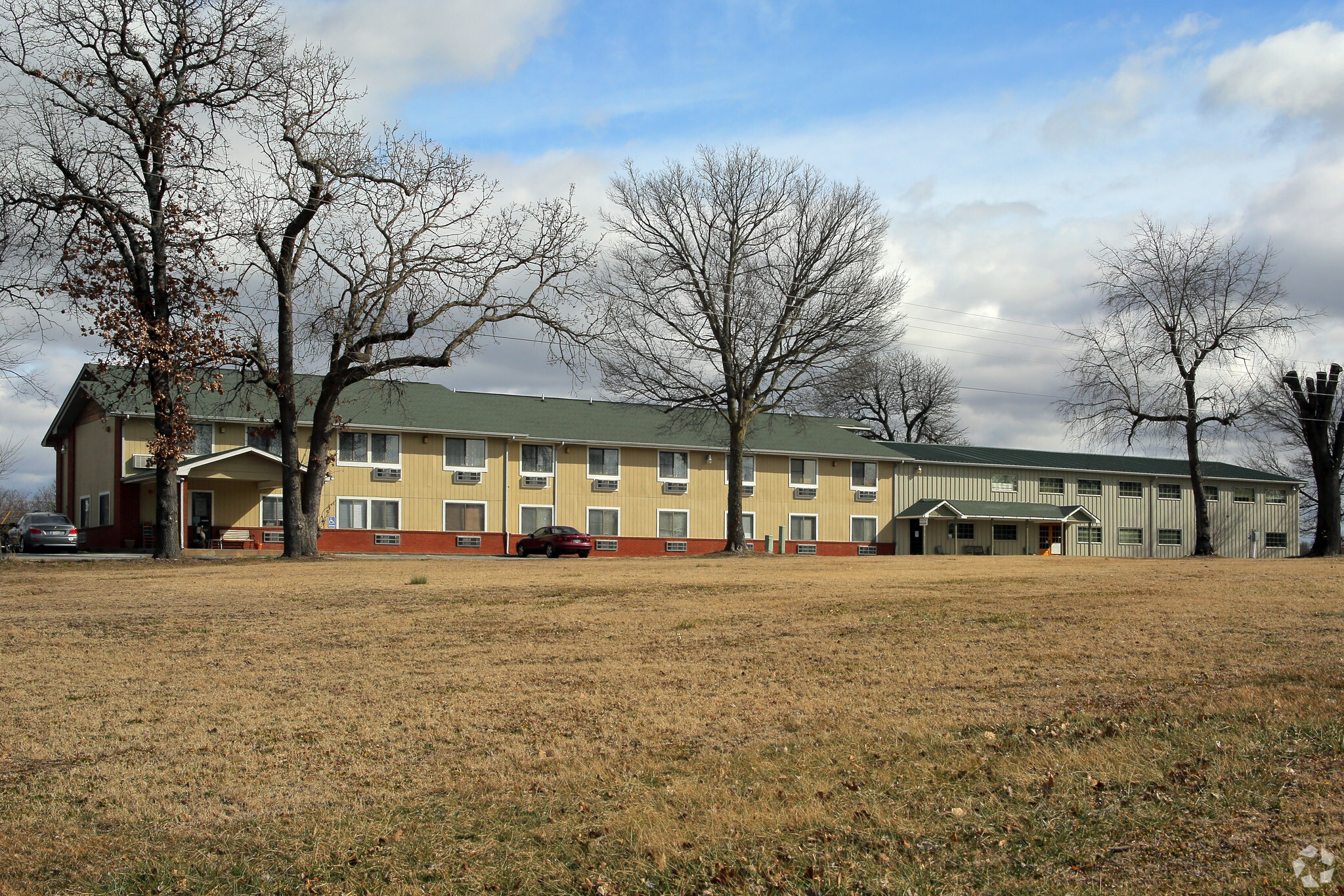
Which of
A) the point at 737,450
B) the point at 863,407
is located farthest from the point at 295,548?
the point at 863,407

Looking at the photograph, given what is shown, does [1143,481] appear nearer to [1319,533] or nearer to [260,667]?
[1319,533]

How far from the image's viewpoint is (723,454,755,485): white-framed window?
52.3 meters

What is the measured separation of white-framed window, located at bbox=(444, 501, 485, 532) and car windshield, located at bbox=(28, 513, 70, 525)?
46.3 ft

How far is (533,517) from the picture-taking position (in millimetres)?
48500

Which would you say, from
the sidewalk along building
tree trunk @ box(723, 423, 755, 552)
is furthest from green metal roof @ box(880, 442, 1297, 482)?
tree trunk @ box(723, 423, 755, 552)

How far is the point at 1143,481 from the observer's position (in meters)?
60.8

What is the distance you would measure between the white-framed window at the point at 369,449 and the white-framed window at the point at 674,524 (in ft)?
40.4

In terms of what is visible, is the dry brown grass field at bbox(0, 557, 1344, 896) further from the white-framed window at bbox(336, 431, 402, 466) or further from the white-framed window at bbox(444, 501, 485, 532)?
the white-framed window at bbox(444, 501, 485, 532)

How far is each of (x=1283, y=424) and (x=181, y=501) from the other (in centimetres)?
4754

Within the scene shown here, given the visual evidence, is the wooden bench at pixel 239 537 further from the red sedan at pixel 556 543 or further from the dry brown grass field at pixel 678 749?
the dry brown grass field at pixel 678 749

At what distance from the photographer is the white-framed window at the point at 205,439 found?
4216 centimetres

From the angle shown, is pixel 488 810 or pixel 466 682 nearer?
pixel 488 810

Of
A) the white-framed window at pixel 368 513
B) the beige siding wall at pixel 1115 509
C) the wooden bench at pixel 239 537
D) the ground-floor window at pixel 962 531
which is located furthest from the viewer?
the beige siding wall at pixel 1115 509

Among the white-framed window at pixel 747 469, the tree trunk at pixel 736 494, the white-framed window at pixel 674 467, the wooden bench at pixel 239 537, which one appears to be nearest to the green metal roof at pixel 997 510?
the white-framed window at pixel 747 469
